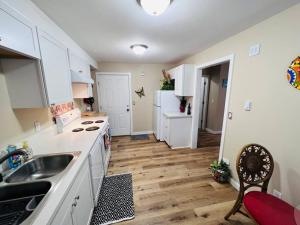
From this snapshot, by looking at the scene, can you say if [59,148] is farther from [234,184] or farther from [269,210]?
[234,184]

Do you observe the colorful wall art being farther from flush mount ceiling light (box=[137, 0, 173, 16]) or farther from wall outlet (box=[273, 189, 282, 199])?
flush mount ceiling light (box=[137, 0, 173, 16])

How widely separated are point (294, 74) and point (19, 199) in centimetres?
258

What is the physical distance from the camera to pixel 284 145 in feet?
4.72

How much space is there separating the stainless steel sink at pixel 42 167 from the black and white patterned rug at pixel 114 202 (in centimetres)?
82

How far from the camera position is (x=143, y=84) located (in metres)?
4.32

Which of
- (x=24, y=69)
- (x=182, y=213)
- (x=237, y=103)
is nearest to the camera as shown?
(x=24, y=69)

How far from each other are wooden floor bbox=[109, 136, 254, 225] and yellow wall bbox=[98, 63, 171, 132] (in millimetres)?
1264

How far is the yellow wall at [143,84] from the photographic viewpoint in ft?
13.4

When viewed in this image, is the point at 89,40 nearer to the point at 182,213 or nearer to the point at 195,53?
the point at 195,53

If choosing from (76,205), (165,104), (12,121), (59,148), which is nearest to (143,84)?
(165,104)

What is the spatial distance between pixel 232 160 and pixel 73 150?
7.82ft

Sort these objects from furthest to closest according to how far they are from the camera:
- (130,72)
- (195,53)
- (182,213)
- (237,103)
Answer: (130,72) < (195,53) < (237,103) < (182,213)

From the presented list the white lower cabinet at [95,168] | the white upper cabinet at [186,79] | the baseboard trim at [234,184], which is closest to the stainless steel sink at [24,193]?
the white lower cabinet at [95,168]

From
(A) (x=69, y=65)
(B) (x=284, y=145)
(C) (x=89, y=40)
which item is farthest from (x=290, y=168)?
(C) (x=89, y=40)
